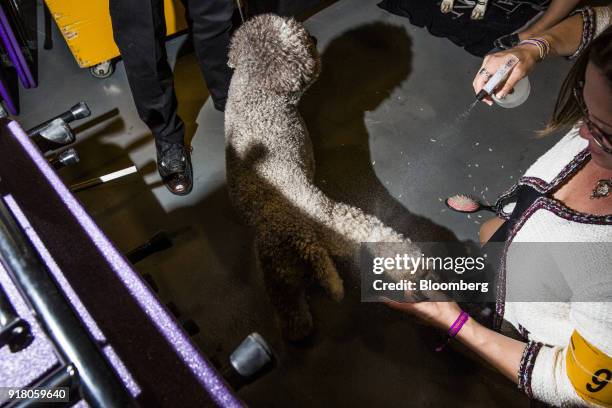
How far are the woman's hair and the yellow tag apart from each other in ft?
1.78

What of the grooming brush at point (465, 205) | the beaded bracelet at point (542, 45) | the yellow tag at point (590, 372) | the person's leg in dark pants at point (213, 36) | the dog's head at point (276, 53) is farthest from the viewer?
the grooming brush at point (465, 205)

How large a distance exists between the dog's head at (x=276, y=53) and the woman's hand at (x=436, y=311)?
2.96ft

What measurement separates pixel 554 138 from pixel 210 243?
2.05 metres

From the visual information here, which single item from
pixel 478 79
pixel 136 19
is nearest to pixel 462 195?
pixel 478 79

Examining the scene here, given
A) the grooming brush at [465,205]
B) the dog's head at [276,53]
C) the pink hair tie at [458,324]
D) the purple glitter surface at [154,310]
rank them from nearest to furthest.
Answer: the purple glitter surface at [154,310] → the pink hair tie at [458,324] → the dog's head at [276,53] → the grooming brush at [465,205]

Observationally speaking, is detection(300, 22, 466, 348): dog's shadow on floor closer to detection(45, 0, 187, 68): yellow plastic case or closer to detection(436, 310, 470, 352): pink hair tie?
detection(436, 310, 470, 352): pink hair tie

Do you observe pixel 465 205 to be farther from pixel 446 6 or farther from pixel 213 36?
pixel 446 6

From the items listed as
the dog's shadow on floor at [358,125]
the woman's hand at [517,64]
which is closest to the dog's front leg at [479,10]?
the dog's shadow on floor at [358,125]

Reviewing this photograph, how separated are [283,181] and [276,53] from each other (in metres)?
0.50

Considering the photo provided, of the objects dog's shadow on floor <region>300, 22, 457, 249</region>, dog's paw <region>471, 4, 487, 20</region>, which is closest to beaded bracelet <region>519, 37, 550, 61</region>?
dog's shadow on floor <region>300, 22, 457, 249</region>

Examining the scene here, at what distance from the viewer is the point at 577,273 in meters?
0.85

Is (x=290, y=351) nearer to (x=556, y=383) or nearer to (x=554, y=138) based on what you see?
(x=556, y=383)

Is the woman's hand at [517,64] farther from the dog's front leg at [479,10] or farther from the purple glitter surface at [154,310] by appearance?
the dog's front leg at [479,10]

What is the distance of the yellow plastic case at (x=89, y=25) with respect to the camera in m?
2.08
